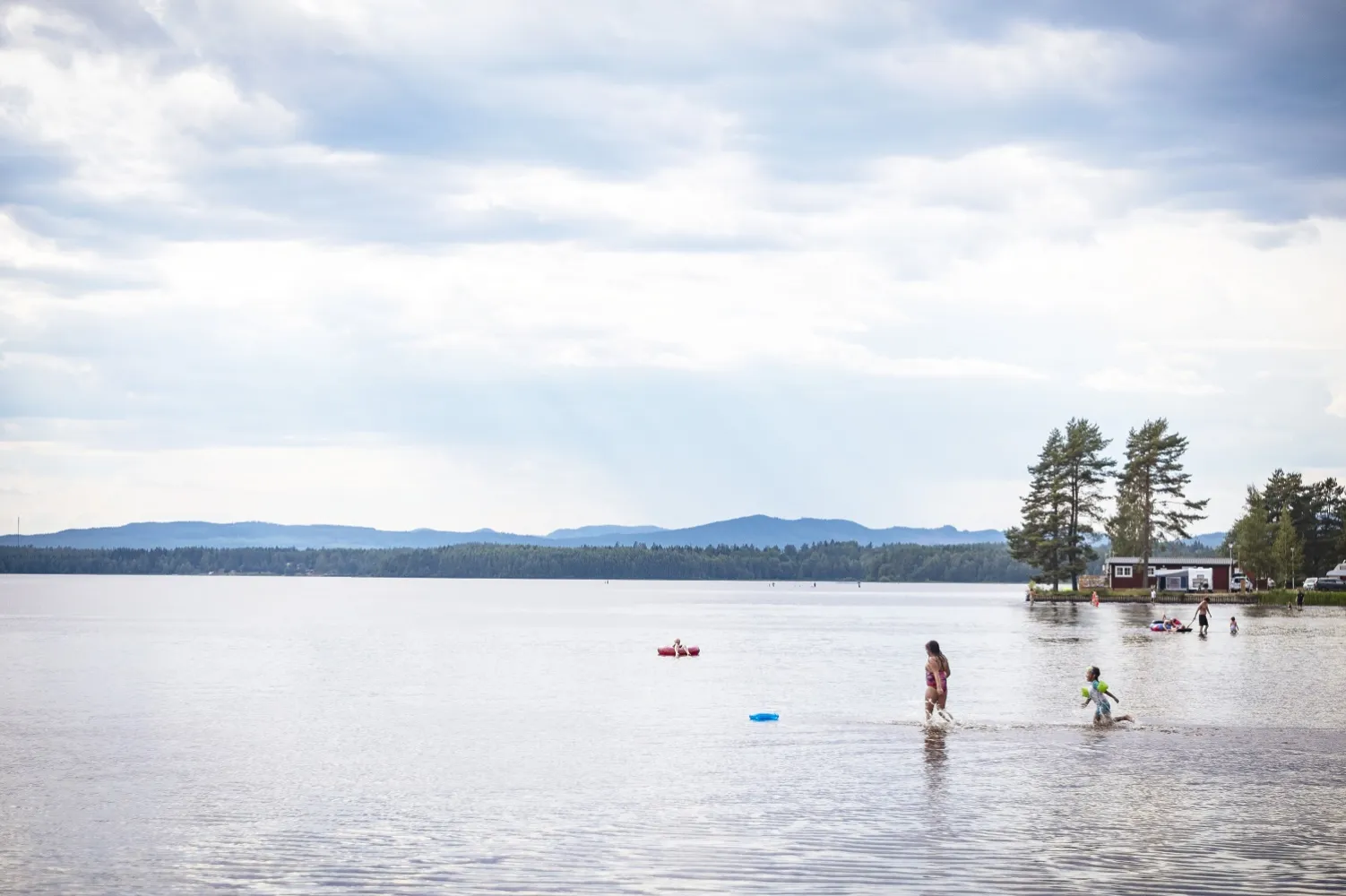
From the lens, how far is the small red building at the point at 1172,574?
523 ft

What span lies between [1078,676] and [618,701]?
59.0ft

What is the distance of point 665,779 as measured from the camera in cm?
2517

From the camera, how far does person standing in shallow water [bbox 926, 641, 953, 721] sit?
33.1 m

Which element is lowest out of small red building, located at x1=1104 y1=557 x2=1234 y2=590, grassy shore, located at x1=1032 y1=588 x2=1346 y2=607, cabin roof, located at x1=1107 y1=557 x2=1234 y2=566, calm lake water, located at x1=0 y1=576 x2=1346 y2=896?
calm lake water, located at x1=0 y1=576 x2=1346 y2=896

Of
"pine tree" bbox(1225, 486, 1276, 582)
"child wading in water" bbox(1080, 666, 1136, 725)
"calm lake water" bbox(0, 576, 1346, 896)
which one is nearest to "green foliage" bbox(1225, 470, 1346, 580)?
"pine tree" bbox(1225, 486, 1276, 582)

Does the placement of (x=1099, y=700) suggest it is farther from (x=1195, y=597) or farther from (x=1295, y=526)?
(x=1295, y=526)

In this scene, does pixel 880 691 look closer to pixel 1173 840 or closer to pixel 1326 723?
pixel 1326 723

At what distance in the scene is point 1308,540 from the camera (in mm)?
178625

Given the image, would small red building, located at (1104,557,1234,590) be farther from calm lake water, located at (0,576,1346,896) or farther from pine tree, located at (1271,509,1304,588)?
calm lake water, located at (0,576,1346,896)

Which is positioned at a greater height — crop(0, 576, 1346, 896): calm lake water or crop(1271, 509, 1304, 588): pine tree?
crop(1271, 509, 1304, 588): pine tree

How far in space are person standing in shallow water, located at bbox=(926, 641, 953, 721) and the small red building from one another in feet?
432

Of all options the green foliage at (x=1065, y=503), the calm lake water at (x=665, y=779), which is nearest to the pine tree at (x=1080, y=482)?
the green foliage at (x=1065, y=503)

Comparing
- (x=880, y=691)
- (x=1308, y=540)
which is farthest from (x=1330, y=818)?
(x=1308, y=540)

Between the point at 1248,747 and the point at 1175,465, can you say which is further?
the point at 1175,465
